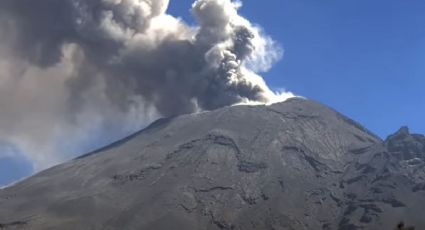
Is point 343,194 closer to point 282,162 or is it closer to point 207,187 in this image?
point 282,162

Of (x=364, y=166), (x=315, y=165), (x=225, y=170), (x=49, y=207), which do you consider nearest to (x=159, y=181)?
(x=225, y=170)

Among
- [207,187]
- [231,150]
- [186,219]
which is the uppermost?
[231,150]

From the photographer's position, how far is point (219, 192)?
171 meters

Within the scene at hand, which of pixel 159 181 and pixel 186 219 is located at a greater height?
pixel 159 181

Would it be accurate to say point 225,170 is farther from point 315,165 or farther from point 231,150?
point 315,165

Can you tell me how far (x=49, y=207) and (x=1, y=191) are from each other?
1467 inches

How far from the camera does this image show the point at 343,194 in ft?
592

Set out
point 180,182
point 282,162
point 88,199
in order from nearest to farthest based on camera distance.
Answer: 1. point 88,199
2. point 180,182
3. point 282,162

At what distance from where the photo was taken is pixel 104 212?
15762 centimetres

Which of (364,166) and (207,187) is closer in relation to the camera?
(207,187)

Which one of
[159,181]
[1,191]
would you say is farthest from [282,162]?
[1,191]

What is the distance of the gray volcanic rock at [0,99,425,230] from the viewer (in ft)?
510

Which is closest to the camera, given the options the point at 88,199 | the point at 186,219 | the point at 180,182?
the point at 186,219

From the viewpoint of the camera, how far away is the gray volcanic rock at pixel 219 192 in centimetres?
15550
